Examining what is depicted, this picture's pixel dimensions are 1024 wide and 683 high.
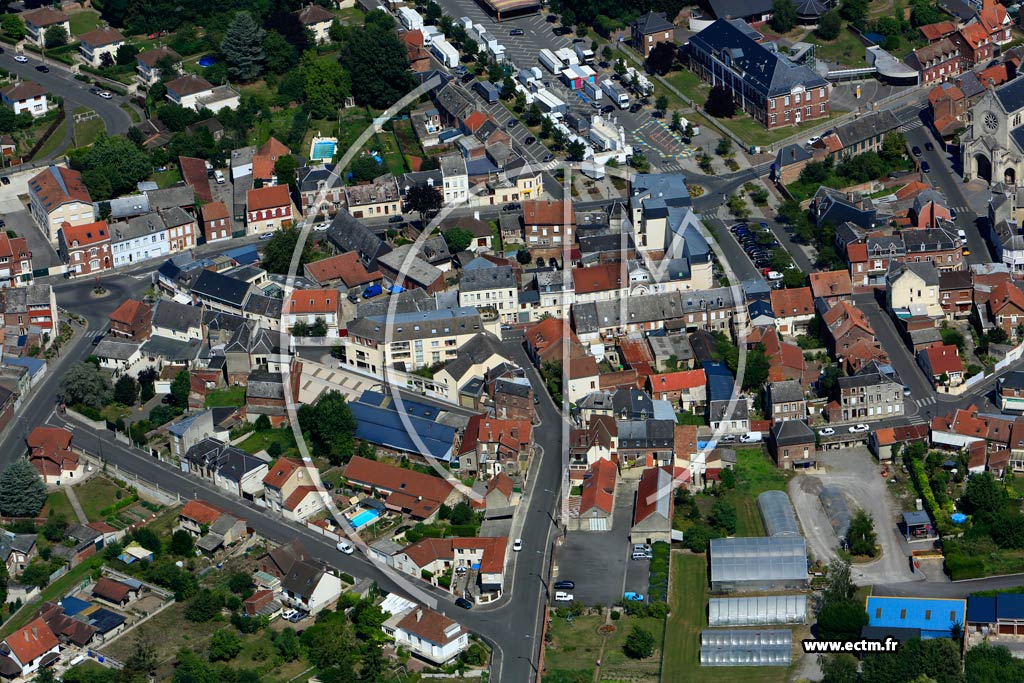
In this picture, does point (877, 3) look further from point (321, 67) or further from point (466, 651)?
point (466, 651)

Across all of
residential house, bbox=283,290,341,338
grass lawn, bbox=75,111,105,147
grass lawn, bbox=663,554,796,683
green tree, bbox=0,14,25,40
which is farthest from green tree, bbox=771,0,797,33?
grass lawn, bbox=663,554,796,683

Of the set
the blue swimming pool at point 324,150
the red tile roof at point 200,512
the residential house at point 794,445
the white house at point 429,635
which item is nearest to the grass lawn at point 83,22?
the blue swimming pool at point 324,150

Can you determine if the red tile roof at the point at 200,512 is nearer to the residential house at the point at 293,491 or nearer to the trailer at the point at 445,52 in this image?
the residential house at the point at 293,491

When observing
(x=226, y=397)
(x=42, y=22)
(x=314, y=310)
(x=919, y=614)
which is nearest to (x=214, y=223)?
(x=314, y=310)

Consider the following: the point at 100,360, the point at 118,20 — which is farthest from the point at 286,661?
the point at 118,20

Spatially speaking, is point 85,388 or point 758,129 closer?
point 85,388

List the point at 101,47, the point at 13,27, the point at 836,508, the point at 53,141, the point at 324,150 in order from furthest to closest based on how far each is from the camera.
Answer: the point at 13,27, the point at 101,47, the point at 53,141, the point at 324,150, the point at 836,508

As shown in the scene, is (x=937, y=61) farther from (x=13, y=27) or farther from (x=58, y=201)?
(x=13, y=27)
